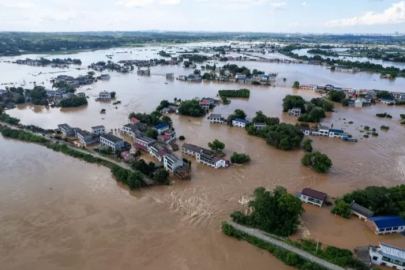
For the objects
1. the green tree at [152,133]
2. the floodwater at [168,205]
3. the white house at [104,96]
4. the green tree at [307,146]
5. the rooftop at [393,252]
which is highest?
the white house at [104,96]

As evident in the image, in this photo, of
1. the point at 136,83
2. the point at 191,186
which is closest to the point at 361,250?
the point at 191,186

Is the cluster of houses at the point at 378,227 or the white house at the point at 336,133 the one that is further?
the white house at the point at 336,133

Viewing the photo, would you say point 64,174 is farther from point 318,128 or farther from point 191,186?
point 318,128

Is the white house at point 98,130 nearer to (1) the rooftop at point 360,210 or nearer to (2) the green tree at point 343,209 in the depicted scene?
(2) the green tree at point 343,209

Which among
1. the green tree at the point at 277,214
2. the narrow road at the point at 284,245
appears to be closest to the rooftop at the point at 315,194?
the green tree at the point at 277,214

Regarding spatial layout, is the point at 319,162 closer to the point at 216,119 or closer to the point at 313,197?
the point at 313,197

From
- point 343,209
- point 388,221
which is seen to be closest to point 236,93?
point 343,209
